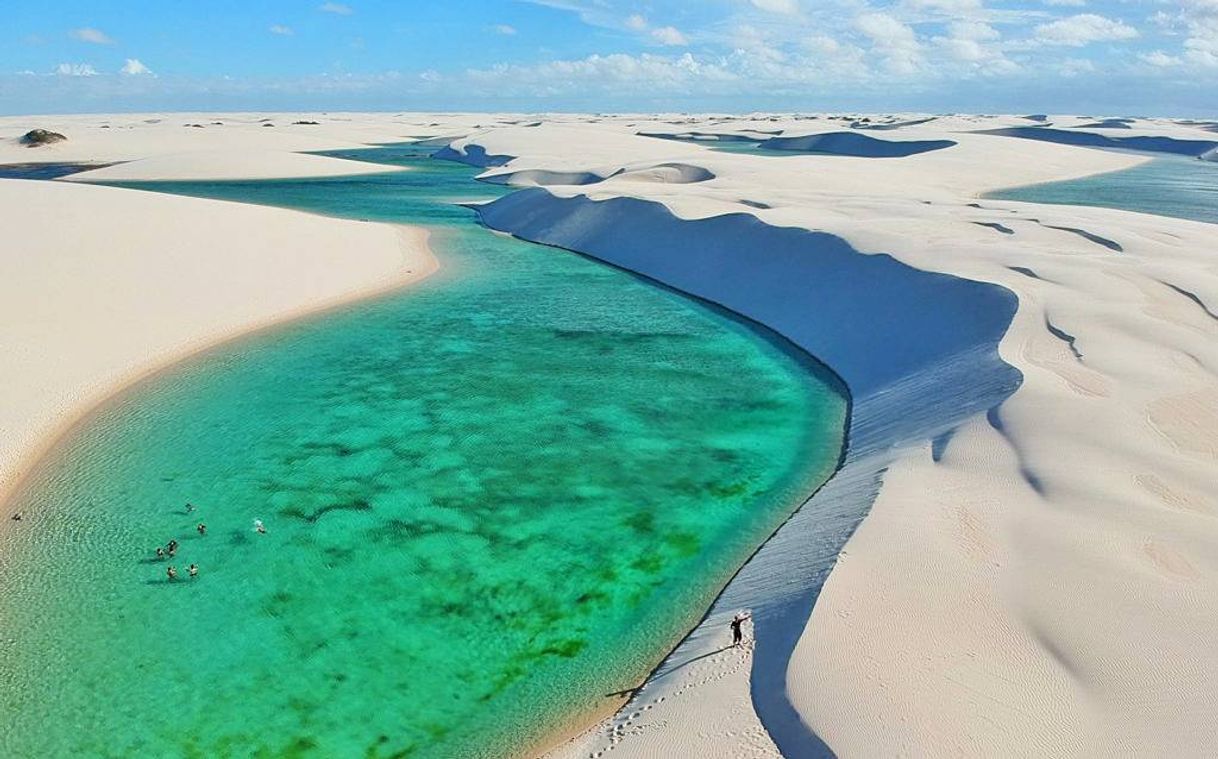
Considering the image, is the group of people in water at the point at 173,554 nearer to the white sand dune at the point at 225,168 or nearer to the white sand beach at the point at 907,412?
the white sand beach at the point at 907,412

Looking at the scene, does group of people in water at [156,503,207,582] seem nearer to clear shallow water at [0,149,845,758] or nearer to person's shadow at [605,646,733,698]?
clear shallow water at [0,149,845,758]

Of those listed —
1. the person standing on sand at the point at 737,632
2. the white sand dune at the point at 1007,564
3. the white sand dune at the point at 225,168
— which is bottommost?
the person standing on sand at the point at 737,632

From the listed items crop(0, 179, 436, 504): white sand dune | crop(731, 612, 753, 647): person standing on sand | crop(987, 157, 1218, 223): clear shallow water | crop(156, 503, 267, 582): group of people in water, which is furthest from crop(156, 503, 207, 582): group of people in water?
crop(987, 157, 1218, 223): clear shallow water

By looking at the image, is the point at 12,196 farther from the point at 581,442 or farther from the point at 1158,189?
the point at 1158,189

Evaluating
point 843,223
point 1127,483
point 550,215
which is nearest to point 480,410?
point 1127,483

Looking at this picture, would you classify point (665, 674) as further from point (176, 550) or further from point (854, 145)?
point (854, 145)

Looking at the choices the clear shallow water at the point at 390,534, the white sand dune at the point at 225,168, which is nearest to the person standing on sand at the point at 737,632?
the clear shallow water at the point at 390,534
